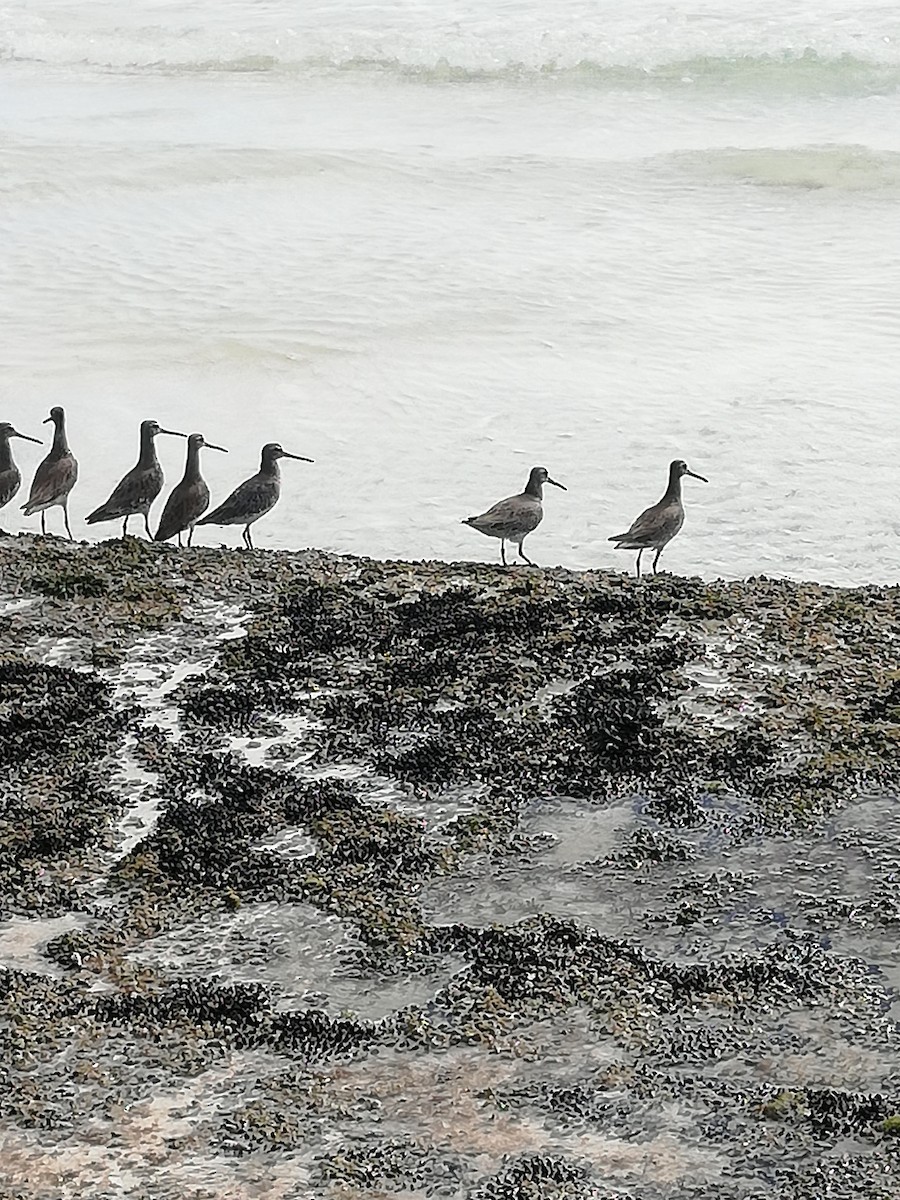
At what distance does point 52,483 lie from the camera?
31.5 ft

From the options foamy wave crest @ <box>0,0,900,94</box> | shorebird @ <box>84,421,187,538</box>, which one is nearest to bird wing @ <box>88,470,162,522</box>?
shorebird @ <box>84,421,187,538</box>

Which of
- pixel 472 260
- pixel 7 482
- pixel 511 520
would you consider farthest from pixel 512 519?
pixel 472 260

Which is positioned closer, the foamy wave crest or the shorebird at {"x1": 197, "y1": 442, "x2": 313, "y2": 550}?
the shorebird at {"x1": 197, "y1": 442, "x2": 313, "y2": 550}

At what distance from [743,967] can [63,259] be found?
1618 centimetres

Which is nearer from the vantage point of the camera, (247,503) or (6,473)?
(247,503)

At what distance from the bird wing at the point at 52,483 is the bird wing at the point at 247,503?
0.86m

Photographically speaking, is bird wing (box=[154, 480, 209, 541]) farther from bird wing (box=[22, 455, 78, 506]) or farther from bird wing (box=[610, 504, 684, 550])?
bird wing (box=[610, 504, 684, 550])

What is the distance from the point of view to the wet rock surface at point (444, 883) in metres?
4.41

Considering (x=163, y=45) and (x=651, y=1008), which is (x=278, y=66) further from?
(x=651, y=1008)

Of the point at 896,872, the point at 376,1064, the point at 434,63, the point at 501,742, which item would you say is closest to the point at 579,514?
the point at 501,742

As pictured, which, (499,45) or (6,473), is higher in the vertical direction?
(499,45)

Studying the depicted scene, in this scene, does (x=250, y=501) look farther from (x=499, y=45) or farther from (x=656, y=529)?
(x=499, y=45)

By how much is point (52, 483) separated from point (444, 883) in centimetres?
487

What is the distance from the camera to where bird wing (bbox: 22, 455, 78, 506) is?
959cm
